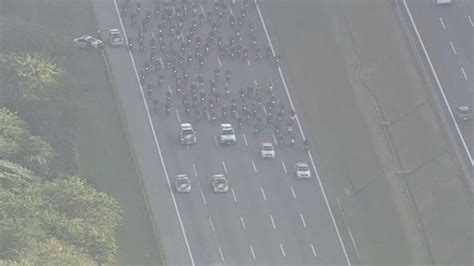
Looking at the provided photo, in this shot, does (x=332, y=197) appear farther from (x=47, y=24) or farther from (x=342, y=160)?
(x=47, y=24)

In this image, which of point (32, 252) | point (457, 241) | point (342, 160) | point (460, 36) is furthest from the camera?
point (460, 36)

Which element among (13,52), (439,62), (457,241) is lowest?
(457,241)

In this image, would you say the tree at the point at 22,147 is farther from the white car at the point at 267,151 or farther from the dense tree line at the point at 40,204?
the white car at the point at 267,151

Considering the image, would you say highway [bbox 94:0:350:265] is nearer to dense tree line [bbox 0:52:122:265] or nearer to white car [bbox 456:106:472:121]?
dense tree line [bbox 0:52:122:265]

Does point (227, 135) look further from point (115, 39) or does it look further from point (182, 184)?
point (115, 39)

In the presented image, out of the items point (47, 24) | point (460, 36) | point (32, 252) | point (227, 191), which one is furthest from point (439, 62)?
point (32, 252)

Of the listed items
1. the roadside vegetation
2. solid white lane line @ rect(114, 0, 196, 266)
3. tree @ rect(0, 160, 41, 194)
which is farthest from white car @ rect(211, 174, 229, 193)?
tree @ rect(0, 160, 41, 194)

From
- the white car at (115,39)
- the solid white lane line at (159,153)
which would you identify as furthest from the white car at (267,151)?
the white car at (115,39)

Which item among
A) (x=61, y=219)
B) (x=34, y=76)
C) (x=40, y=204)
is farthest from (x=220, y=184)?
(x=40, y=204)
